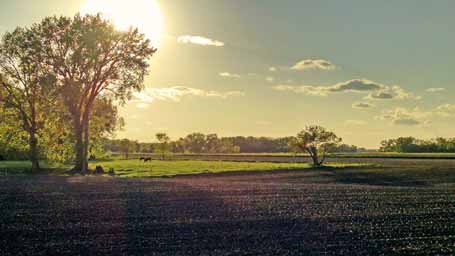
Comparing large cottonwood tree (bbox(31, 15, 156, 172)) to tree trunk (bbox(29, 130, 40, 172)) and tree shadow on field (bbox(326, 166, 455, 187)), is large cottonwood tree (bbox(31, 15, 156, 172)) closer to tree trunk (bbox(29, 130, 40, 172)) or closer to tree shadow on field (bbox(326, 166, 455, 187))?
tree trunk (bbox(29, 130, 40, 172))

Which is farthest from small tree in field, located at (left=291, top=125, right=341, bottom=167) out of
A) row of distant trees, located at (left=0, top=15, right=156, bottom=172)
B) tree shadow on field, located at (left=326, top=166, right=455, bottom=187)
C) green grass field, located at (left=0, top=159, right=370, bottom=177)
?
row of distant trees, located at (left=0, top=15, right=156, bottom=172)

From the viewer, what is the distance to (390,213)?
61.8ft

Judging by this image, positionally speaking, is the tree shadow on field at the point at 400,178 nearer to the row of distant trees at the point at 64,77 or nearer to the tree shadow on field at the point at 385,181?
the tree shadow on field at the point at 385,181

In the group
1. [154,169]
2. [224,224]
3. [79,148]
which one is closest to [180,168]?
[154,169]

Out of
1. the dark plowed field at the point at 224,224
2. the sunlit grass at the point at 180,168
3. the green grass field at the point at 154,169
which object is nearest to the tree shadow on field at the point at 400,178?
the dark plowed field at the point at 224,224

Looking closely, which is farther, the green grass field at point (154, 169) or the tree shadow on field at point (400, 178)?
the green grass field at point (154, 169)

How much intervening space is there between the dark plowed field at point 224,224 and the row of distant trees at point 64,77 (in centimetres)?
2929

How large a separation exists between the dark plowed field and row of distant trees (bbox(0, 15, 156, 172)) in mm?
29290

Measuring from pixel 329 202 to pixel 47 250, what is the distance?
606 inches

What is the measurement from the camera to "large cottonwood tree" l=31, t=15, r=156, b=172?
5141cm

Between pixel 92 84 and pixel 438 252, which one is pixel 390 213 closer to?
pixel 438 252

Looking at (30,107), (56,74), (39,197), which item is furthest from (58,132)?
(39,197)

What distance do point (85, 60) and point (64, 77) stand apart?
11.9 ft

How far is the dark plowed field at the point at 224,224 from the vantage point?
12336 millimetres
